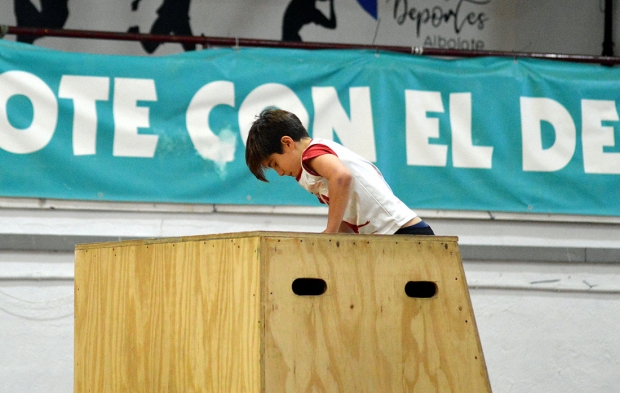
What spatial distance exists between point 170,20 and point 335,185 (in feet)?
8.29

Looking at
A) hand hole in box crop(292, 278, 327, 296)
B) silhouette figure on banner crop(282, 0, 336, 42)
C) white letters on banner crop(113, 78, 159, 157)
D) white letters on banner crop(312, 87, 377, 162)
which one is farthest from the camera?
silhouette figure on banner crop(282, 0, 336, 42)

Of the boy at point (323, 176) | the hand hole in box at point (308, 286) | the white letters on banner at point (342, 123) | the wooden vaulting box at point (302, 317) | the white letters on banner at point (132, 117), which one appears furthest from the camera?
the white letters on banner at point (342, 123)

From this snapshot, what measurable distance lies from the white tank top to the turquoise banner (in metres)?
1.53

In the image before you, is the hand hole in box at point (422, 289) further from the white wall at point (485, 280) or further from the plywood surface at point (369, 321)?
the white wall at point (485, 280)

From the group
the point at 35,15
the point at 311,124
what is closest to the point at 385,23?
the point at 311,124

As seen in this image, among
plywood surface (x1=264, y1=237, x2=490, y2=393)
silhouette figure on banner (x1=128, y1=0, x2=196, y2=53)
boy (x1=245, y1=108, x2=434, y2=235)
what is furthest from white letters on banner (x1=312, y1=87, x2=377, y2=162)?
plywood surface (x1=264, y1=237, x2=490, y2=393)

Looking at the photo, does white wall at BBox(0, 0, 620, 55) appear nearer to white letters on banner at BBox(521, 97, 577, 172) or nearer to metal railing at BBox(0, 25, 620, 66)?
metal railing at BBox(0, 25, 620, 66)

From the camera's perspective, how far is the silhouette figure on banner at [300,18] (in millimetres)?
4723

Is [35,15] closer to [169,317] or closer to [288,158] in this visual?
[288,158]

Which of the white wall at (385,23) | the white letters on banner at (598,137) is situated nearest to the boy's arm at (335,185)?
the white wall at (385,23)

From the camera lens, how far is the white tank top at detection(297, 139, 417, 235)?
8.99ft

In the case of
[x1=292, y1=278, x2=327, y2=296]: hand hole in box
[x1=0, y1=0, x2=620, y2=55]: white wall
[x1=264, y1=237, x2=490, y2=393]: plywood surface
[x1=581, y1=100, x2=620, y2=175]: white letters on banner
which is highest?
[x1=0, y1=0, x2=620, y2=55]: white wall

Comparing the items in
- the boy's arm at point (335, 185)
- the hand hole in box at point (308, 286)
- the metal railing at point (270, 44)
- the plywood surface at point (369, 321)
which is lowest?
the plywood surface at point (369, 321)

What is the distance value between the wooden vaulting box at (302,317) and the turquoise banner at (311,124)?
1.63m
